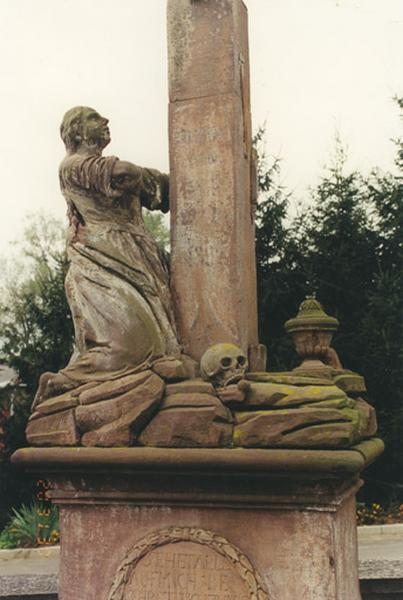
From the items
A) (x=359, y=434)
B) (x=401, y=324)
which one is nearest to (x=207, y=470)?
(x=359, y=434)

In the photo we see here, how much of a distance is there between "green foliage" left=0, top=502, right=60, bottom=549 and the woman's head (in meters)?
6.52

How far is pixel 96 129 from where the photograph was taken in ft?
16.5

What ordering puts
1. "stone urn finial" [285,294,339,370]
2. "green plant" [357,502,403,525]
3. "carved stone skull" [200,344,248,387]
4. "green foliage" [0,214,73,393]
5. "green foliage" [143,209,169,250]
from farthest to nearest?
"green foliage" [143,209,169,250] → "green foliage" [0,214,73,393] → "green plant" [357,502,403,525] → "stone urn finial" [285,294,339,370] → "carved stone skull" [200,344,248,387]

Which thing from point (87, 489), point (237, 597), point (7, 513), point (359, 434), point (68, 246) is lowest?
point (7, 513)

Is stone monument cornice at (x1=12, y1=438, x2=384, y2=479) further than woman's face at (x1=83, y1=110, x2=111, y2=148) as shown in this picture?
No

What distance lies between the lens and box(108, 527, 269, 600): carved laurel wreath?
413 centimetres

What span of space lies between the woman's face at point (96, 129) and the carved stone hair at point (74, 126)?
0.08ft

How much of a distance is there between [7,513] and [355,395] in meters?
7.89

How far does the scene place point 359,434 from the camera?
4.42 meters

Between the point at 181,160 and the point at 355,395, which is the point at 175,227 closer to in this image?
the point at 181,160

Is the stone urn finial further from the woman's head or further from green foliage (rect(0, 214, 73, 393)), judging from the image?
green foliage (rect(0, 214, 73, 393))

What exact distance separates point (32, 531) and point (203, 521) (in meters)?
6.46

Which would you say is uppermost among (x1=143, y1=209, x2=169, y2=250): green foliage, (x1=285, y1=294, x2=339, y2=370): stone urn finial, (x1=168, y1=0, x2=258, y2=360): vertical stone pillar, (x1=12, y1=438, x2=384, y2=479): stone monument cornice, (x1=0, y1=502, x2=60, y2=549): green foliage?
(x1=143, y1=209, x2=169, y2=250): green foliage

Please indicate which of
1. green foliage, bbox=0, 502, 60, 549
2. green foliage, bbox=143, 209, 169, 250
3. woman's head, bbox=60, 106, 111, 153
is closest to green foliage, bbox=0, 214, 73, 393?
green foliage, bbox=0, 502, 60, 549
